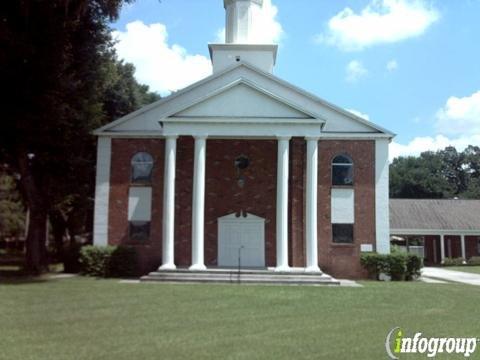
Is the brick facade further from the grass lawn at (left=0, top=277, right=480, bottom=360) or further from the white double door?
the grass lawn at (left=0, top=277, right=480, bottom=360)

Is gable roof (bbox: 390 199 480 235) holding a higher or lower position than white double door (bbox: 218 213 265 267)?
higher

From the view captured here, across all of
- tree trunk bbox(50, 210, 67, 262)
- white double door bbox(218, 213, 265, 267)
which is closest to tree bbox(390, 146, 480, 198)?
tree trunk bbox(50, 210, 67, 262)

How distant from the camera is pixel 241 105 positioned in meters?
25.7

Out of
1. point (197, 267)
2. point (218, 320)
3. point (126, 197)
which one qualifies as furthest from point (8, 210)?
point (218, 320)

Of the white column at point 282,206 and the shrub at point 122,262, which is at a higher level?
the white column at point 282,206

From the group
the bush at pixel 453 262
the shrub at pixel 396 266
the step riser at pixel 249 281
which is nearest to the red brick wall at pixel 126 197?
the step riser at pixel 249 281

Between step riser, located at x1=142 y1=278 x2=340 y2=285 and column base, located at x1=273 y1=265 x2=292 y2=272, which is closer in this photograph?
step riser, located at x1=142 y1=278 x2=340 y2=285

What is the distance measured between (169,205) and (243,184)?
4.19 metres

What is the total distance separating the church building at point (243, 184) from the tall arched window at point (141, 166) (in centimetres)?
5

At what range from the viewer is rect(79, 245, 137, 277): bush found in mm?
25516

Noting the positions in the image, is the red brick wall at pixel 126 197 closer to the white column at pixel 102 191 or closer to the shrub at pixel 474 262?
the white column at pixel 102 191

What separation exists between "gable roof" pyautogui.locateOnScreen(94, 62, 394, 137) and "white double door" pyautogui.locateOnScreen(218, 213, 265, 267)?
5.64 metres

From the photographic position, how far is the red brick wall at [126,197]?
2681 centimetres

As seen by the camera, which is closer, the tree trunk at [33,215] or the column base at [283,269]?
the column base at [283,269]
